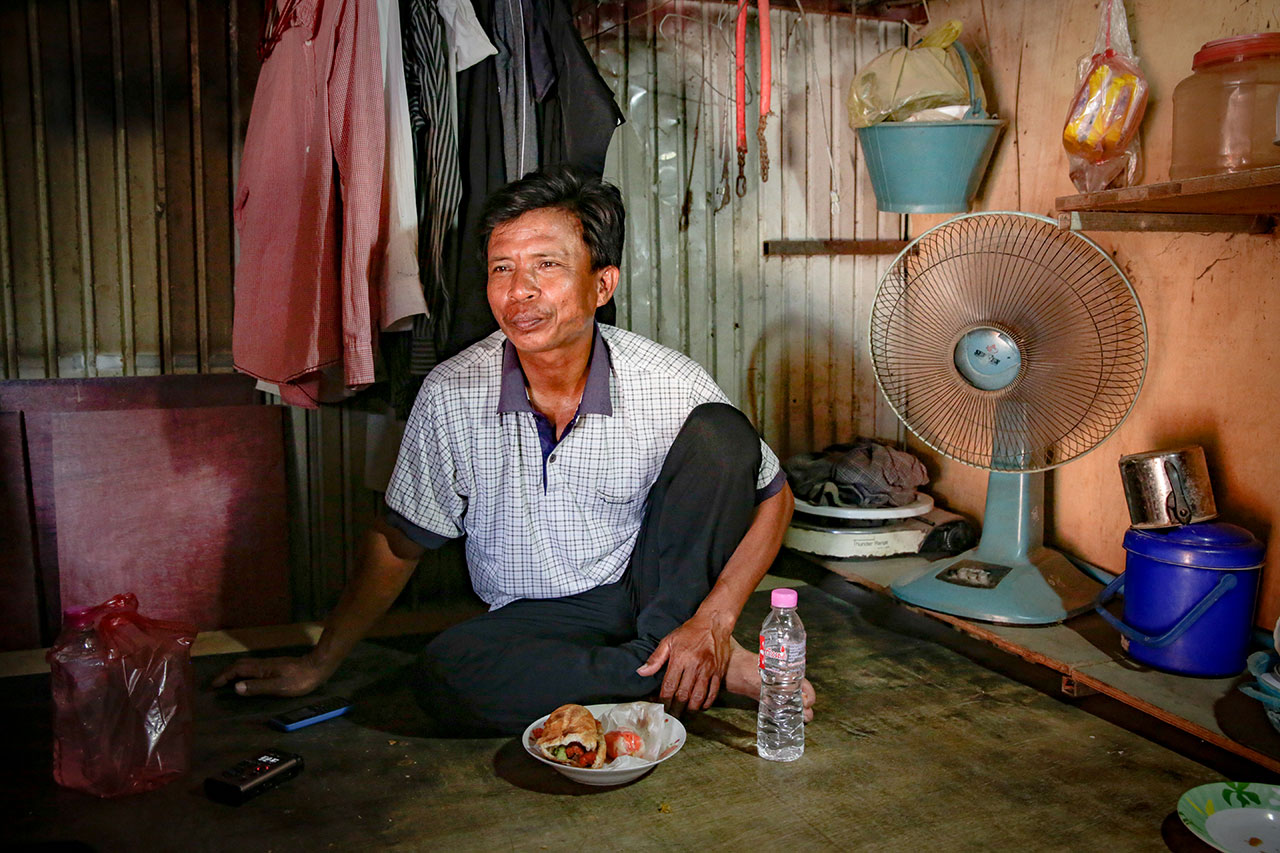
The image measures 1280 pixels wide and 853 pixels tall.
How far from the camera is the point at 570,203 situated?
235 cm

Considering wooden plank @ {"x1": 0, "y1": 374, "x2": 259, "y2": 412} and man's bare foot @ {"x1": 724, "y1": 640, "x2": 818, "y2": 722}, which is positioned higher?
wooden plank @ {"x1": 0, "y1": 374, "x2": 259, "y2": 412}

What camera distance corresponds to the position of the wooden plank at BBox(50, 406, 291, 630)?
2.89 meters

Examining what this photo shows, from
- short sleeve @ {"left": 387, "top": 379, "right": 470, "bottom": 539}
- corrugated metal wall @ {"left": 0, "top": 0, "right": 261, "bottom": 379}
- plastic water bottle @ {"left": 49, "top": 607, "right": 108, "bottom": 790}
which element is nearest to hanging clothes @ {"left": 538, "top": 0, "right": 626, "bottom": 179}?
short sleeve @ {"left": 387, "top": 379, "right": 470, "bottom": 539}

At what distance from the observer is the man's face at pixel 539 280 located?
2.27 m

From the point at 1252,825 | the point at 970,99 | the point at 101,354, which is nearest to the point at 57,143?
the point at 101,354

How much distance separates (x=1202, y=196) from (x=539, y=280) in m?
1.48

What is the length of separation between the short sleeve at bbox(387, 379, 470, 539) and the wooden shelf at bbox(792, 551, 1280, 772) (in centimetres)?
146

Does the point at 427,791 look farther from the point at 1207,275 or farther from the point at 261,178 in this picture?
the point at 1207,275

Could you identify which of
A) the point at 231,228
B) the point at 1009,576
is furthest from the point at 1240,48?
the point at 231,228

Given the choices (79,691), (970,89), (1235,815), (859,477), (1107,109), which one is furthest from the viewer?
(859,477)

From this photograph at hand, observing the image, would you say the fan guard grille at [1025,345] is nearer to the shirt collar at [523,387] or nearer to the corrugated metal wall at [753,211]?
the shirt collar at [523,387]

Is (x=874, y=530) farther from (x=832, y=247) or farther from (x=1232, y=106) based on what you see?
(x=1232, y=106)

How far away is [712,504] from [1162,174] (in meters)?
1.64

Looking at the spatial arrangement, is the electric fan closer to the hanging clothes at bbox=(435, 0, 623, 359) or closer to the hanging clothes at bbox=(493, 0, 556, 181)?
the hanging clothes at bbox=(435, 0, 623, 359)
